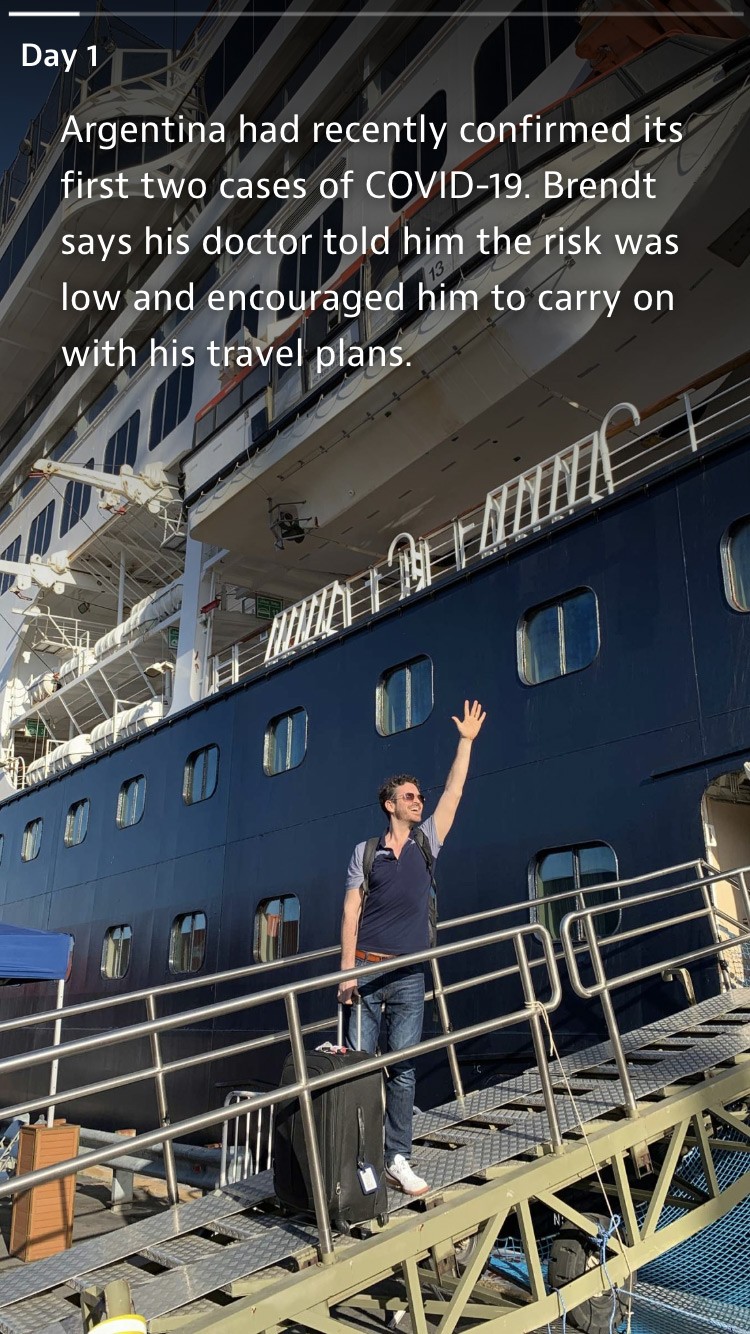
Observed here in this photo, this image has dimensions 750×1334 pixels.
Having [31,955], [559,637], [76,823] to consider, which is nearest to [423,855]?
[559,637]

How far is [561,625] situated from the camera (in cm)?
841

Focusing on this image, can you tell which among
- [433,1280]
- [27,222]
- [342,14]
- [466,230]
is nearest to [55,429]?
[27,222]

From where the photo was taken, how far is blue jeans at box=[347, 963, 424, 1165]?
4.30 meters

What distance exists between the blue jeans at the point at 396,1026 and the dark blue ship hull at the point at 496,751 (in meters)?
3.02

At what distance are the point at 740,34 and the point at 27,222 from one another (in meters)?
27.6

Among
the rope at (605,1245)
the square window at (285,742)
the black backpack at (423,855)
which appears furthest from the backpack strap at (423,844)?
the square window at (285,742)

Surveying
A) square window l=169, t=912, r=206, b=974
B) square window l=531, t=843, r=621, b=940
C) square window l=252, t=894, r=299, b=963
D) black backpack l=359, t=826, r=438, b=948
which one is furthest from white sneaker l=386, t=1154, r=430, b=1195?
square window l=169, t=912, r=206, b=974

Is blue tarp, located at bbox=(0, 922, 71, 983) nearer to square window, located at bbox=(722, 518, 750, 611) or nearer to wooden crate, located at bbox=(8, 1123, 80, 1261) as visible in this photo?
wooden crate, located at bbox=(8, 1123, 80, 1261)

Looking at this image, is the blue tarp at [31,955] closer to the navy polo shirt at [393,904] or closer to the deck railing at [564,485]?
the deck railing at [564,485]

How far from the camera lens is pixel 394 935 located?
4.44 meters

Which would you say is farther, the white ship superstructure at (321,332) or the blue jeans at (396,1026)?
the white ship superstructure at (321,332)

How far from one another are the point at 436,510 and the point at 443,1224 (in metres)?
9.97

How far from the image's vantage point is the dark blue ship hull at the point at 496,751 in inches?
283

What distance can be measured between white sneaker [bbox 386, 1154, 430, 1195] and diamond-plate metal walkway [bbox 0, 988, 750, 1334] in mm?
43
